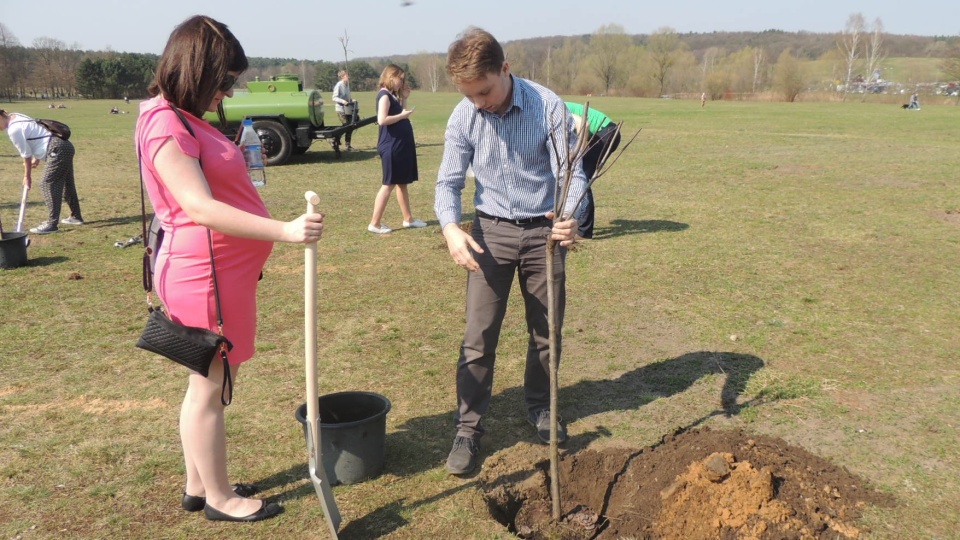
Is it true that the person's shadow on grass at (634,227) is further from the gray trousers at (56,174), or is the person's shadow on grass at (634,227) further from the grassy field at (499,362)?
the gray trousers at (56,174)

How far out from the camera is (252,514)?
2914mm

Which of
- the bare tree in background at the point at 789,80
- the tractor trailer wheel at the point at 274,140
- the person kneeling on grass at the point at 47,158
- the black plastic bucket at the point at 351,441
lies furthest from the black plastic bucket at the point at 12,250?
the bare tree in background at the point at 789,80

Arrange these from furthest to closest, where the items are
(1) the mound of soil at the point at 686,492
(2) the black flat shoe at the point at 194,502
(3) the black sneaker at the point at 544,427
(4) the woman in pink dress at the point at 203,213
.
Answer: (3) the black sneaker at the point at 544,427, (2) the black flat shoe at the point at 194,502, (1) the mound of soil at the point at 686,492, (4) the woman in pink dress at the point at 203,213

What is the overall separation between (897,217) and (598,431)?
7097 millimetres

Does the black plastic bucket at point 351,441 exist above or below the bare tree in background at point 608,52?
below

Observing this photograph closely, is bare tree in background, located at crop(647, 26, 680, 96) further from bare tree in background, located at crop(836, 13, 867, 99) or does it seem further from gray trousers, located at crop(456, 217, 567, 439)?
gray trousers, located at crop(456, 217, 567, 439)

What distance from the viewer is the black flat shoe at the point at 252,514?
2.89 meters

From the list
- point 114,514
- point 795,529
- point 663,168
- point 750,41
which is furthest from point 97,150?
point 750,41

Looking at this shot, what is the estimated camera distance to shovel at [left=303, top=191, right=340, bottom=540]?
2518 mm

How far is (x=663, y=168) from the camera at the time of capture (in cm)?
1372

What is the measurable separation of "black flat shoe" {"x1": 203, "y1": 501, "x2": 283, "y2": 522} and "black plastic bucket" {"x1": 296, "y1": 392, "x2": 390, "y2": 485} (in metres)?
0.28

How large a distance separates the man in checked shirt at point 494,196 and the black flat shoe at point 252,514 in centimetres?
79

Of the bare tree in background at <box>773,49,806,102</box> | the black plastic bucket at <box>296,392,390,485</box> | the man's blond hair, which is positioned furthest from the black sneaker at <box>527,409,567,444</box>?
the bare tree in background at <box>773,49,806,102</box>

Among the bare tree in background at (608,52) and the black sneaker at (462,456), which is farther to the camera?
the bare tree in background at (608,52)
